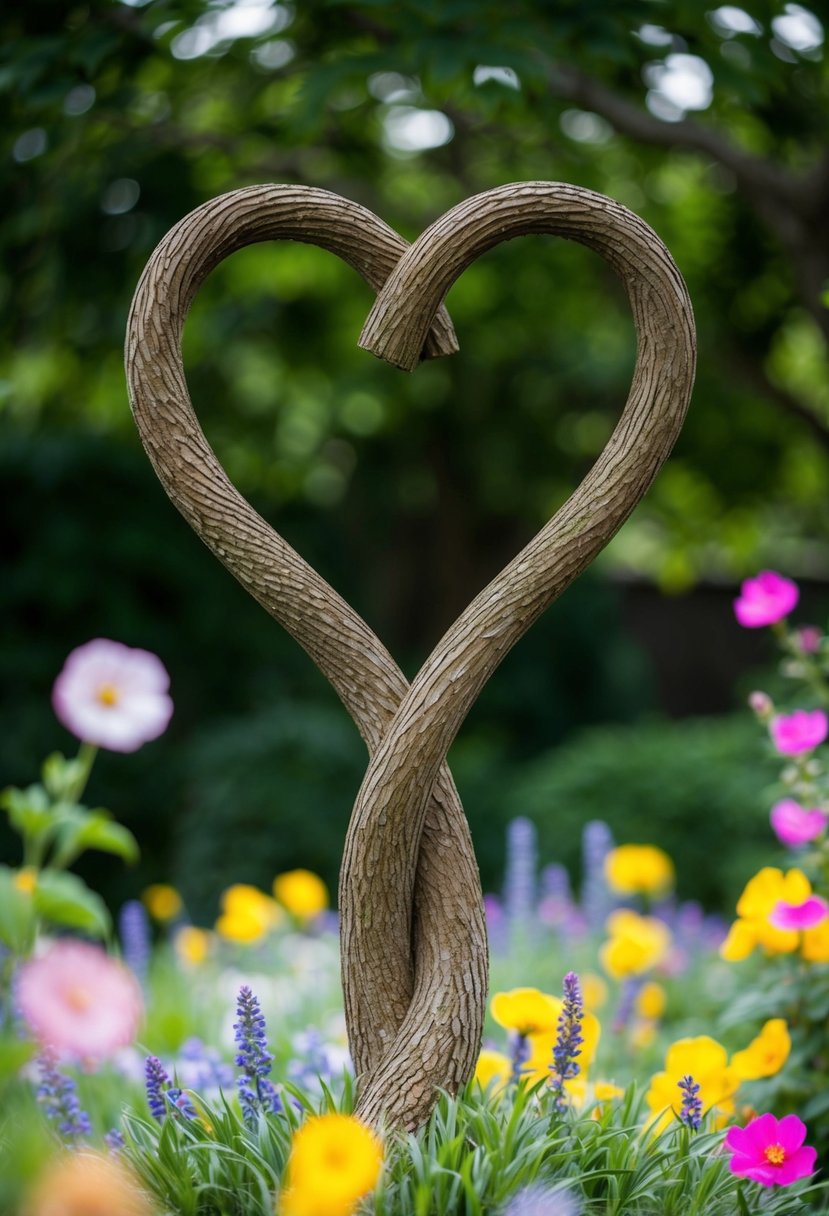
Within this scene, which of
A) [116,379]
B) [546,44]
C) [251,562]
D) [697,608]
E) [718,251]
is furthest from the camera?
[697,608]

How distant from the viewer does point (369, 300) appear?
7.18 m

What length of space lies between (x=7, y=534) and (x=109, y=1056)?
3.43 metres

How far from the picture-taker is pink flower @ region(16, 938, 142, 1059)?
0.98 meters

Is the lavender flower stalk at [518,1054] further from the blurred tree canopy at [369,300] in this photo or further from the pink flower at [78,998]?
the blurred tree canopy at [369,300]

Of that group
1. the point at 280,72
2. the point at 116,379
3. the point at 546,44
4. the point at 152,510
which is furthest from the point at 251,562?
the point at 116,379

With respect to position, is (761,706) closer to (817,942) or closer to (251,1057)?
(817,942)

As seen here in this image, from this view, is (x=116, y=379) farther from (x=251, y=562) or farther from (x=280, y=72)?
(x=251, y=562)

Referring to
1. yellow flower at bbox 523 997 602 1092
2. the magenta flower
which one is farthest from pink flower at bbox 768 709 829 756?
the magenta flower


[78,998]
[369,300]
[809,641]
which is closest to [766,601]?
[809,641]

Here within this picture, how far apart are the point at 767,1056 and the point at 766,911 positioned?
24cm

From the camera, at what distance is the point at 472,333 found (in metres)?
7.01

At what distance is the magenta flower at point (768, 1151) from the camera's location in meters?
1.54

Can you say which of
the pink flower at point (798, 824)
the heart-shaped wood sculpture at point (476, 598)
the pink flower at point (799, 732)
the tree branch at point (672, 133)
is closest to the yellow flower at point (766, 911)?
the pink flower at point (798, 824)

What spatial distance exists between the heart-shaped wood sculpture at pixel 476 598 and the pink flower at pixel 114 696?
0.32 meters
